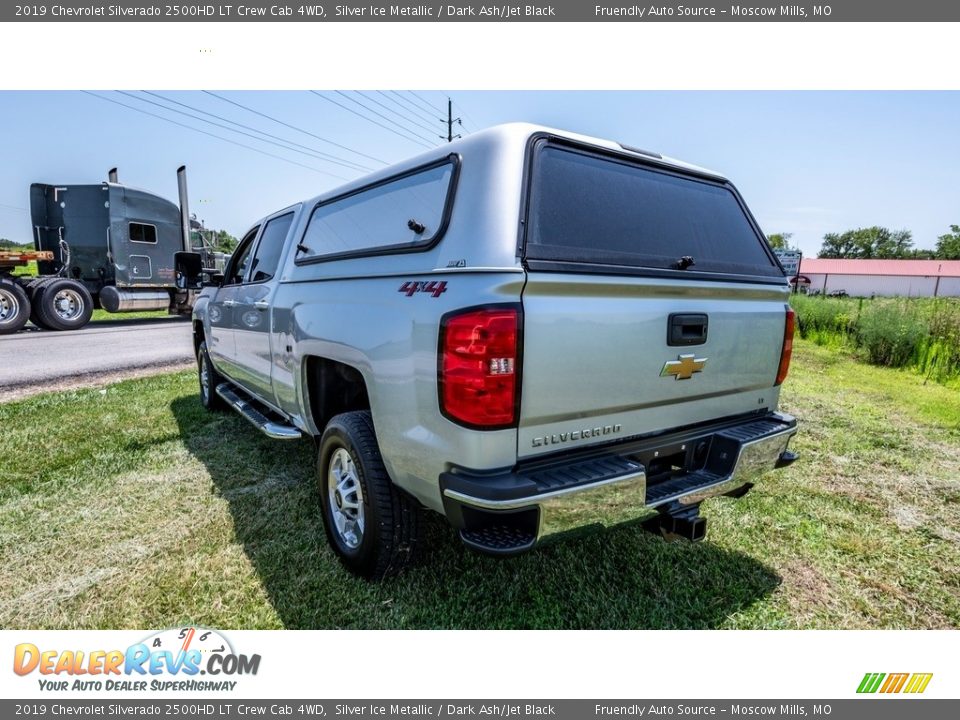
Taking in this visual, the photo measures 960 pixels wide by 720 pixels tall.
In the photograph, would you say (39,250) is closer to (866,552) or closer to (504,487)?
(504,487)

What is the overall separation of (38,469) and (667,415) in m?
4.59

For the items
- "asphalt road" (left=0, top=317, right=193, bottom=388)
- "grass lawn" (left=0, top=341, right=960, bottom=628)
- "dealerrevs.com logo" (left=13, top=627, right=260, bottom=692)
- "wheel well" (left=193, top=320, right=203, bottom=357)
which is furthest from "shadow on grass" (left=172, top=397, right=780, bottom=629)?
"asphalt road" (left=0, top=317, right=193, bottom=388)

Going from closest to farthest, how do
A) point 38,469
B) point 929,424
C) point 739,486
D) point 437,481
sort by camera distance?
1. point 437,481
2. point 739,486
3. point 38,469
4. point 929,424

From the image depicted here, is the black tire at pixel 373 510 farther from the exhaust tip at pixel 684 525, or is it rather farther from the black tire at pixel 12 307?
the black tire at pixel 12 307

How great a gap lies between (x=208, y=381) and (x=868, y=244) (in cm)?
11057

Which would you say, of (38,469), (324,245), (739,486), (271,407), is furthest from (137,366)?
(739,486)

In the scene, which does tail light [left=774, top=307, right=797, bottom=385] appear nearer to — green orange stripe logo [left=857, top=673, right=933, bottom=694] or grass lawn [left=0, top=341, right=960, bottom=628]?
grass lawn [left=0, top=341, right=960, bottom=628]

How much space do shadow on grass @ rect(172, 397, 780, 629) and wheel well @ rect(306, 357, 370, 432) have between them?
72 centimetres

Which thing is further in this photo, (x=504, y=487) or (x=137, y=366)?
(x=137, y=366)

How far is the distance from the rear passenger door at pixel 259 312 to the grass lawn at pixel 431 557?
2.39ft

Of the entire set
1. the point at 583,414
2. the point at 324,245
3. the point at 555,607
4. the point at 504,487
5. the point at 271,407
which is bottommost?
the point at 555,607

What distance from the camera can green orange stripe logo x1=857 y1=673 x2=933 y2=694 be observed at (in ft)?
6.88

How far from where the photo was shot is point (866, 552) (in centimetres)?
296

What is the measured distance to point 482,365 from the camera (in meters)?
1.87
